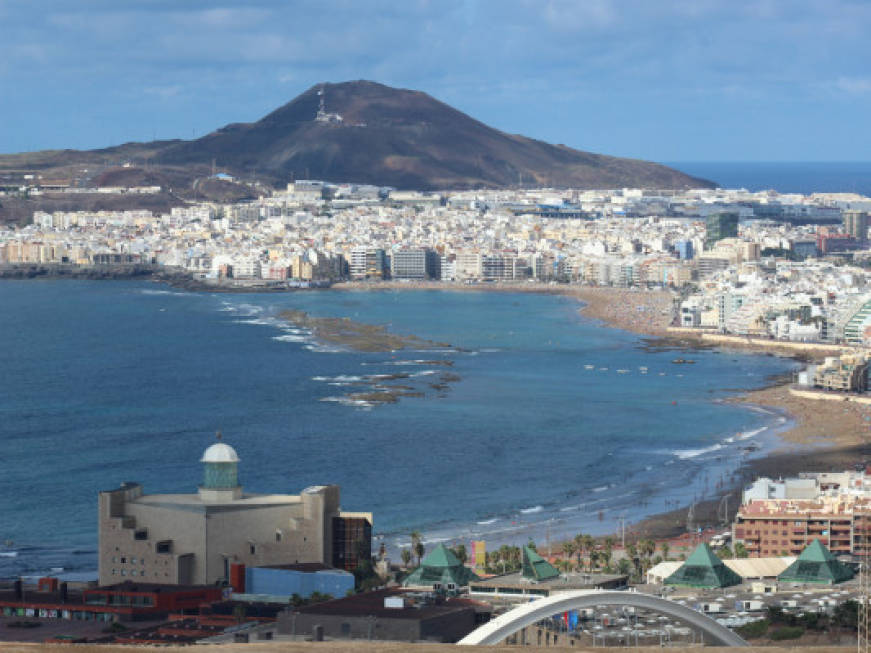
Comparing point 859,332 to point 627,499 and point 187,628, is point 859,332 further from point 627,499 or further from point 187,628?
point 187,628

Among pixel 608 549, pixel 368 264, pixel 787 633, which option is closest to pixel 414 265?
pixel 368 264

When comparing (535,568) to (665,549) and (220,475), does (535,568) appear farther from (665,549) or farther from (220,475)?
(665,549)

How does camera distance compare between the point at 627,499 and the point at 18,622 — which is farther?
the point at 627,499

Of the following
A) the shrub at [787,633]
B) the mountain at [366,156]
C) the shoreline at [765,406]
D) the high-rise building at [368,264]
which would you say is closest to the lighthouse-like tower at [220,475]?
the shrub at [787,633]

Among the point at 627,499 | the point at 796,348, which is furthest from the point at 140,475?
the point at 796,348

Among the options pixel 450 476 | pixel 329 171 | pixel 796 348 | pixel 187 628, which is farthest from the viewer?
pixel 329 171

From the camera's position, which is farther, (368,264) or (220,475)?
(368,264)

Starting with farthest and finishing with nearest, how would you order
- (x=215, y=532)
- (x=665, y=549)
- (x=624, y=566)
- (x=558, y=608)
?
(x=665, y=549)
(x=624, y=566)
(x=215, y=532)
(x=558, y=608)
